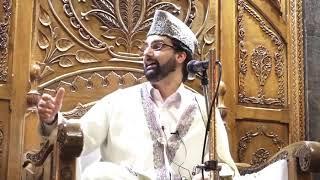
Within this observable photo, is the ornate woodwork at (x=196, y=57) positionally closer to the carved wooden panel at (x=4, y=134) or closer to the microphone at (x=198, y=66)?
the carved wooden panel at (x=4, y=134)

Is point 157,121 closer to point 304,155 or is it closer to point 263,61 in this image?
point 304,155

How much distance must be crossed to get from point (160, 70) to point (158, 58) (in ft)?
0.18

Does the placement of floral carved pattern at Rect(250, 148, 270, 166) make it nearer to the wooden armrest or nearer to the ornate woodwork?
the ornate woodwork

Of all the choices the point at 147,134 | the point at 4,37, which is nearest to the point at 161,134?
the point at 147,134

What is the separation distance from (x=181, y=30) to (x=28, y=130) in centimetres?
81

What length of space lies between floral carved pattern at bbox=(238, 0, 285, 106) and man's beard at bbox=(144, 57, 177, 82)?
52 cm

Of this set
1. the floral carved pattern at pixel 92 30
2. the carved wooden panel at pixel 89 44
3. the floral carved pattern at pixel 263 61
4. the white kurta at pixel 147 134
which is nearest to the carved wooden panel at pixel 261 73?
the floral carved pattern at pixel 263 61

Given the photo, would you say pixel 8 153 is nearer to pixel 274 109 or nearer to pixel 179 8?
pixel 179 8

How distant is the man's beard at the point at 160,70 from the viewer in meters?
2.73

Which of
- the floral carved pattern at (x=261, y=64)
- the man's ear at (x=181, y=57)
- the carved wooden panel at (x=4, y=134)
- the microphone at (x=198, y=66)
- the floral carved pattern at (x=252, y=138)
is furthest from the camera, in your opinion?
the floral carved pattern at (x=261, y=64)

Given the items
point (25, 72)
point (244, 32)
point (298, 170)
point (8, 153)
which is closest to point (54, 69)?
point (25, 72)

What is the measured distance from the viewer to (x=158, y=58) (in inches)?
109

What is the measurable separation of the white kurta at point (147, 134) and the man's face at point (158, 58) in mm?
84

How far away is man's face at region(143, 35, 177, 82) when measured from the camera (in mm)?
2740
